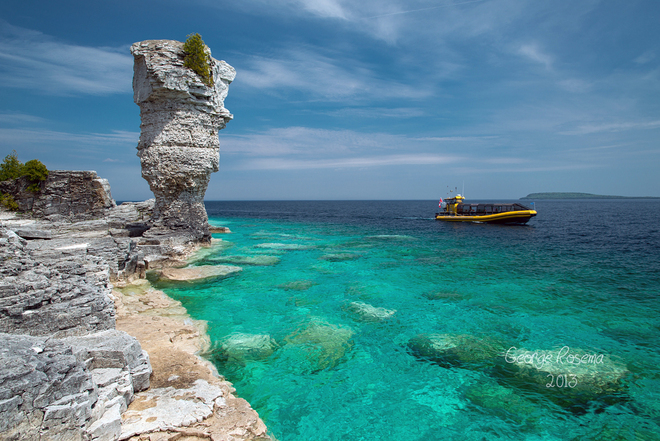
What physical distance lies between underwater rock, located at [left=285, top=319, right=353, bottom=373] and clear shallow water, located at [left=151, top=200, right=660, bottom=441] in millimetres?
47

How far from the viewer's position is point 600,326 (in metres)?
10.1

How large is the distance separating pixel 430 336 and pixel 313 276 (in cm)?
730

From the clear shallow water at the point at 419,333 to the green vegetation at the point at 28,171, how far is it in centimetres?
1203

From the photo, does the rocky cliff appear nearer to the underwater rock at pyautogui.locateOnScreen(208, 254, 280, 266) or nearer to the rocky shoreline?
the underwater rock at pyautogui.locateOnScreen(208, 254, 280, 266)

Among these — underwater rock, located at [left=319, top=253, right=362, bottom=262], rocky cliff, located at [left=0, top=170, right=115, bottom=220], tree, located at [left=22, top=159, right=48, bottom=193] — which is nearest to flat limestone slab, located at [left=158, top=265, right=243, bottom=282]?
underwater rock, located at [left=319, top=253, right=362, bottom=262]

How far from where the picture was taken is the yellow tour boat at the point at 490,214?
139ft

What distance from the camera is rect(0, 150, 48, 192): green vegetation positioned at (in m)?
20.1

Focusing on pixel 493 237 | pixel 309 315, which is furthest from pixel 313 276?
pixel 493 237

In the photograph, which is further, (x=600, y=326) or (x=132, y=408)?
(x=600, y=326)

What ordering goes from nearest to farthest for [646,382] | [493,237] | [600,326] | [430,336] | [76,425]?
[76,425], [646,382], [430,336], [600,326], [493,237]

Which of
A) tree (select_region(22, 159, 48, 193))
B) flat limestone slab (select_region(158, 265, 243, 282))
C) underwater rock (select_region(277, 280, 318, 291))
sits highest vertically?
tree (select_region(22, 159, 48, 193))

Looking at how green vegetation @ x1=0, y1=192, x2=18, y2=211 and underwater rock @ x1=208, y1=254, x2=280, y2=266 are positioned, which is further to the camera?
green vegetation @ x1=0, y1=192, x2=18, y2=211

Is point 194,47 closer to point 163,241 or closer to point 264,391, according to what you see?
point 163,241

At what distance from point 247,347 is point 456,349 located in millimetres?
5491
